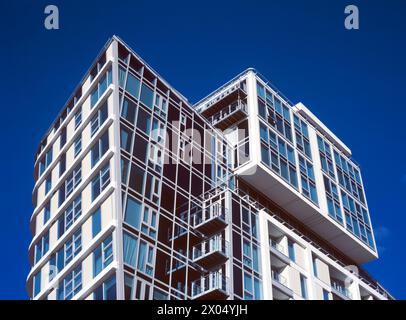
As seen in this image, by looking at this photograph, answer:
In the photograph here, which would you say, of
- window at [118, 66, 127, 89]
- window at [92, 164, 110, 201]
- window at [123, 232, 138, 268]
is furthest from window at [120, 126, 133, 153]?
window at [123, 232, 138, 268]

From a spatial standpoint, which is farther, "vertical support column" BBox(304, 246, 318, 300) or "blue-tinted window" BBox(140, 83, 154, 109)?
"vertical support column" BBox(304, 246, 318, 300)

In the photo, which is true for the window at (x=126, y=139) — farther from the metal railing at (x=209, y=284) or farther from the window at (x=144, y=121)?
the metal railing at (x=209, y=284)

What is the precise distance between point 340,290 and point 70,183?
2532 cm

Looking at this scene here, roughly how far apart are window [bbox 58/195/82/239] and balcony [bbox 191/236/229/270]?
857 centimetres

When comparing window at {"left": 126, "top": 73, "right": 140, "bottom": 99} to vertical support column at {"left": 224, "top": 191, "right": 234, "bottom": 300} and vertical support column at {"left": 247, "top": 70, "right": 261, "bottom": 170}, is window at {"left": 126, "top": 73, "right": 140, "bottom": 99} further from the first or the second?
vertical support column at {"left": 247, "top": 70, "right": 261, "bottom": 170}

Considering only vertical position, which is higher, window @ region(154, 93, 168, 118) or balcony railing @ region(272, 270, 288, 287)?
window @ region(154, 93, 168, 118)

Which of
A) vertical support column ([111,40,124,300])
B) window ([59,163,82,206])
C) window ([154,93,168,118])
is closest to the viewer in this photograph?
vertical support column ([111,40,124,300])

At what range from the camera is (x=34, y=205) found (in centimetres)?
5491

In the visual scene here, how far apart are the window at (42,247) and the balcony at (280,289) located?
17.1 meters

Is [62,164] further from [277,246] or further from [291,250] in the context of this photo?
[291,250]

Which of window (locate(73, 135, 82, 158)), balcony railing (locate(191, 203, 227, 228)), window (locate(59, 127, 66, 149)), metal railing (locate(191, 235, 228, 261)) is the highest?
window (locate(59, 127, 66, 149))

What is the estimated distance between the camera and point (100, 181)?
146 ft

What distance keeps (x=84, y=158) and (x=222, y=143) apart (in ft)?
44.0

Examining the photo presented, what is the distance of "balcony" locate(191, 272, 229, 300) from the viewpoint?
42.3 meters
